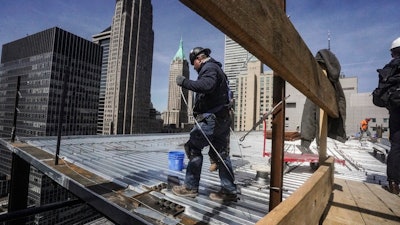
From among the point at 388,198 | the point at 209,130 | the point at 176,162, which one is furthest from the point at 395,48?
the point at 176,162

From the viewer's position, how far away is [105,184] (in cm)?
383

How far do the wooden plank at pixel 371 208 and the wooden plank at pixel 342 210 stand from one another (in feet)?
0.21

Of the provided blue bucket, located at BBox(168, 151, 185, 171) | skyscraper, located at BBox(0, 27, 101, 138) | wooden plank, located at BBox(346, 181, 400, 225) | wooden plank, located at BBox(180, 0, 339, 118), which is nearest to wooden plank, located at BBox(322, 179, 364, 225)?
wooden plank, located at BBox(346, 181, 400, 225)

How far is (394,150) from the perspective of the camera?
3.40 meters

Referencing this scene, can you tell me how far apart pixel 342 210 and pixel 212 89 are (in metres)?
2.20

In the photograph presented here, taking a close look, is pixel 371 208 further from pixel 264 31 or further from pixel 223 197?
pixel 264 31

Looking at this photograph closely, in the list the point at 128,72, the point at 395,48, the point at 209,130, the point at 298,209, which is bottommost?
the point at 298,209

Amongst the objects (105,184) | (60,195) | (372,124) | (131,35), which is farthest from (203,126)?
(131,35)

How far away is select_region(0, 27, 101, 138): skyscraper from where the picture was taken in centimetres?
10294

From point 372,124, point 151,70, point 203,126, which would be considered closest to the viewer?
point 203,126

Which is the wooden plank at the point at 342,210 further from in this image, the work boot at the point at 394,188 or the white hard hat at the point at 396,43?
the white hard hat at the point at 396,43

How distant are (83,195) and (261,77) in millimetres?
120086

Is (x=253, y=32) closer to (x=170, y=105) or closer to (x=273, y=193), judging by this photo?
(x=273, y=193)

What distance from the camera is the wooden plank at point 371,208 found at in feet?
7.94
